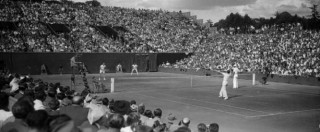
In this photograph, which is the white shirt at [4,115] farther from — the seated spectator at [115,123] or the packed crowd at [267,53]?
the packed crowd at [267,53]

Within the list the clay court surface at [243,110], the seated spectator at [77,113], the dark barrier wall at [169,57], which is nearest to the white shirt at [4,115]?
the seated spectator at [77,113]

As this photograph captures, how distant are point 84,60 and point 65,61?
2.78 meters

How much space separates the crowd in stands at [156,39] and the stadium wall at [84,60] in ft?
5.10

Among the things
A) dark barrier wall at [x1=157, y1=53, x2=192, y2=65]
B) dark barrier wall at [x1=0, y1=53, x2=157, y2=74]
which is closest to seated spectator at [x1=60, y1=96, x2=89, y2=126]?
dark barrier wall at [x1=0, y1=53, x2=157, y2=74]

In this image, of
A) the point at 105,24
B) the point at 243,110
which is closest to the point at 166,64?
the point at 105,24

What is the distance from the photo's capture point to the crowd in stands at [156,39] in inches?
1603

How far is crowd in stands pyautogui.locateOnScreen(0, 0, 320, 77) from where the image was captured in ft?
134

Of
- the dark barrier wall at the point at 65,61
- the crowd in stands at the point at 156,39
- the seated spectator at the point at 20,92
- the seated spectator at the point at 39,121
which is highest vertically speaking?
the crowd in stands at the point at 156,39

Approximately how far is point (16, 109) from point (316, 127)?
12.8 metres

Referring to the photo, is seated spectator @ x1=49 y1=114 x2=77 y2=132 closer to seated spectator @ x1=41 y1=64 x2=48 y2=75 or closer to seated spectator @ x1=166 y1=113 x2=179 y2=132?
seated spectator @ x1=166 y1=113 x2=179 y2=132

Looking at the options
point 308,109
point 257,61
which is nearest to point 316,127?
point 308,109

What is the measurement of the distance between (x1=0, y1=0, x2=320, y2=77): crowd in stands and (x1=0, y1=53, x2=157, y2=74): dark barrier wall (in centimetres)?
159

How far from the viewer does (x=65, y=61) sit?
44.8m

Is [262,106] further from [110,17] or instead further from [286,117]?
[110,17]
